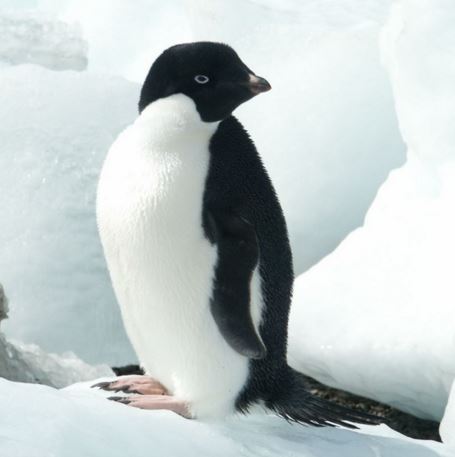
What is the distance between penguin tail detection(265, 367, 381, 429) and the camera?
209 cm

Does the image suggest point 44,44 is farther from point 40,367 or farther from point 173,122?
point 173,122

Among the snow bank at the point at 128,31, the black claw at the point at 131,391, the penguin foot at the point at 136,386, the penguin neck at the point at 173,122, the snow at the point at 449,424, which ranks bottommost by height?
the black claw at the point at 131,391

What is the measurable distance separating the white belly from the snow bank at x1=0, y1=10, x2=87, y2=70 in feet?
10.9

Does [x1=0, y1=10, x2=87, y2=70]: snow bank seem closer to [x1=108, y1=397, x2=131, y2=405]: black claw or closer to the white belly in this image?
the white belly

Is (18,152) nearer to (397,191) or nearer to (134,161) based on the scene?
(397,191)

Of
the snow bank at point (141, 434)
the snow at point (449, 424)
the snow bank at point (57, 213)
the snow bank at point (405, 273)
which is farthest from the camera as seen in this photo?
the snow bank at point (57, 213)

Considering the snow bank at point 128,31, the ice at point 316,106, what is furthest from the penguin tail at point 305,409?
the snow bank at point 128,31

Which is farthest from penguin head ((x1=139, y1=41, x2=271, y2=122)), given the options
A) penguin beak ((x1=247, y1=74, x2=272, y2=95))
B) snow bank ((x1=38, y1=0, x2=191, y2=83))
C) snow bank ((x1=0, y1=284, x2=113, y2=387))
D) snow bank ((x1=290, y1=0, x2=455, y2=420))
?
snow bank ((x1=38, y1=0, x2=191, y2=83))

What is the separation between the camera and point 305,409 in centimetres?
210

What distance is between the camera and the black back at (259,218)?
1986 mm

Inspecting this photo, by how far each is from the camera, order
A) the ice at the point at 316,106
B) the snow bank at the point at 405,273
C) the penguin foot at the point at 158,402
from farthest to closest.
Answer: the ice at the point at 316,106 < the snow bank at the point at 405,273 < the penguin foot at the point at 158,402

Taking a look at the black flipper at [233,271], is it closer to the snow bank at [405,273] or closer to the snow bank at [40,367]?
the snow bank at [40,367]

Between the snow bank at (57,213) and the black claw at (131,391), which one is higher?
the snow bank at (57,213)

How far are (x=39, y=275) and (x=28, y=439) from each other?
215 cm
